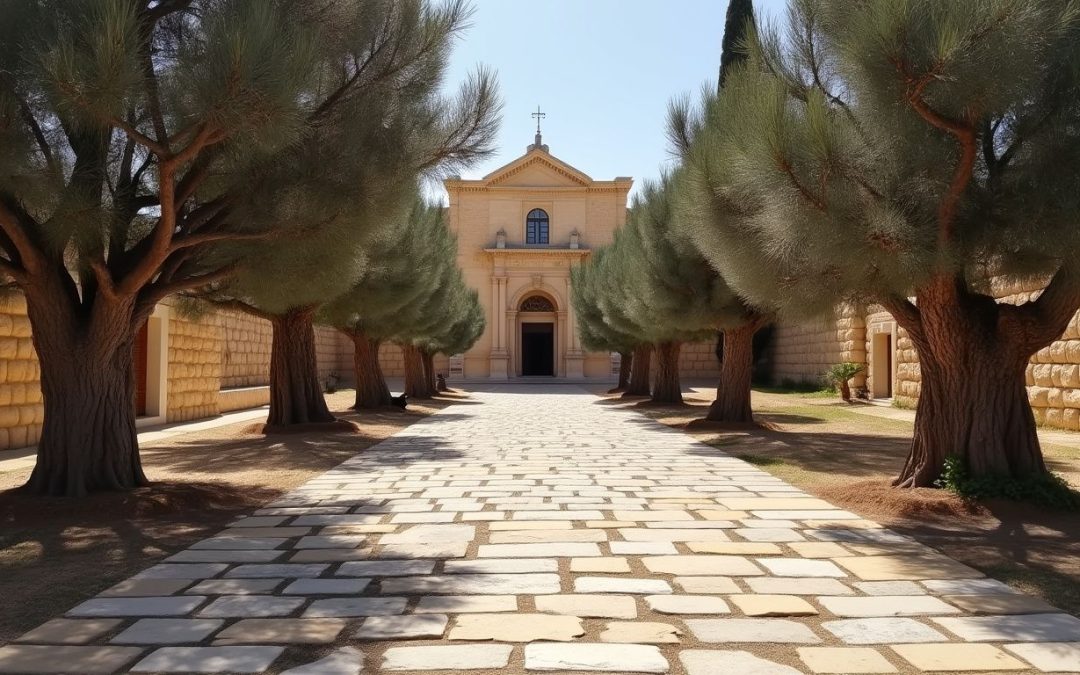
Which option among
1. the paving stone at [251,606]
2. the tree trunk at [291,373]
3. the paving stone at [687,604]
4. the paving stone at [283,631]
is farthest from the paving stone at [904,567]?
the tree trunk at [291,373]

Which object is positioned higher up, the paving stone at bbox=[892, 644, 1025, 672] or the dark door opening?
the dark door opening

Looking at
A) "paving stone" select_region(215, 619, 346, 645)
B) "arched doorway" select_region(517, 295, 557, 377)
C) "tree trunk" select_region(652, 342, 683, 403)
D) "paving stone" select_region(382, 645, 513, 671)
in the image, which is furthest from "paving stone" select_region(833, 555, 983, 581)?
"arched doorway" select_region(517, 295, 557, 377)

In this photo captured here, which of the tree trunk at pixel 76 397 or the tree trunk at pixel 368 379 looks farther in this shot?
the tree trunk at pixel 368 379

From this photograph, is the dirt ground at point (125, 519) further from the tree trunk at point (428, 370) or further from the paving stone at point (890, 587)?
the tree trunk at point (428, 370)

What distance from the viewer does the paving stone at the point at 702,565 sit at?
15.7 feet

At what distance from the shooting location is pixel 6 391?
36.2 feet

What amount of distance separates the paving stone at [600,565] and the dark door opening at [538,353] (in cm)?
4031

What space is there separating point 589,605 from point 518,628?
491 millimetres

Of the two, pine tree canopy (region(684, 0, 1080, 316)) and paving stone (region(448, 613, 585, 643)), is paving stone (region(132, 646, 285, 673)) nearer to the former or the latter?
paving stone (region(448, 613, 585, 643))

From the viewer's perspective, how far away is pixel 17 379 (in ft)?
36.7

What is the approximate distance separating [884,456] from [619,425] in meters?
6.48

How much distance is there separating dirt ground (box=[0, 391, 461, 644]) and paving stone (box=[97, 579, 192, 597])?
109 millimetres

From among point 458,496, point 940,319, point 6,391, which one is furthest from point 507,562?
point 6,391

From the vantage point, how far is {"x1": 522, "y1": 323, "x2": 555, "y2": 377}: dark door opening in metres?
45.9
